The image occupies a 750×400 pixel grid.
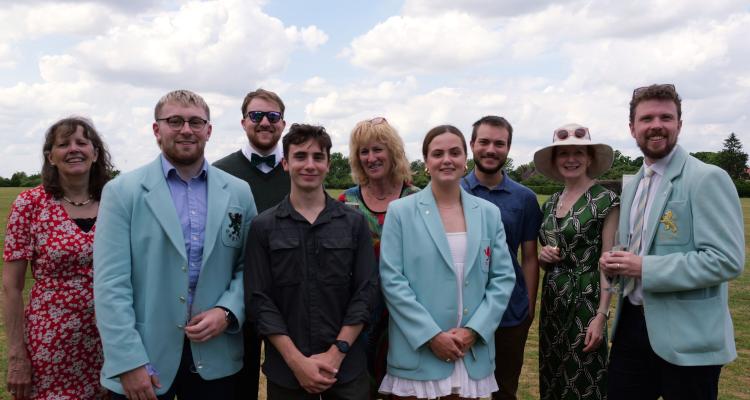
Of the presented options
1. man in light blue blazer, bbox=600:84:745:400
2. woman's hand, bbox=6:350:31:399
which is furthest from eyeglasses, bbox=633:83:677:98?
woman's hand, bbox=6:350:31:399

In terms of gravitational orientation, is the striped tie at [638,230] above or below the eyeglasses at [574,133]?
below

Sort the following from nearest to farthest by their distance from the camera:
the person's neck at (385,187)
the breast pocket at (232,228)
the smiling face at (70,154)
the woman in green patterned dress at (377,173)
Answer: the breast pocket at (232,228) → the smiling face at (70,154) → the woman in green patterned dress at (377,173) → the person's neck at (385,187)

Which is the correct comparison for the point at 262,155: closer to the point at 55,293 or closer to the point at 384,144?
the point at 384,144

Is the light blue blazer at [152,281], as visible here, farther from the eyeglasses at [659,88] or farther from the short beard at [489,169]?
the eyeglasses at [659,88]

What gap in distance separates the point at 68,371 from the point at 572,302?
11.9 feet

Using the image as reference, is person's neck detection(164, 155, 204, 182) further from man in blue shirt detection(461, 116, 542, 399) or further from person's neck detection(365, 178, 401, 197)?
man in blue shirt detection(461, 116, 542, 399)

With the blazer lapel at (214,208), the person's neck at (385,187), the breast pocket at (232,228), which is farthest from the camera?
the person's neck at (385,187)

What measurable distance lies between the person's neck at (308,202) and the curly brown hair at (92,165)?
156 centimetres

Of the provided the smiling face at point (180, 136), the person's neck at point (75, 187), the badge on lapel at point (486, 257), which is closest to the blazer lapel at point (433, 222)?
the badge on lapel at point (486, 257)

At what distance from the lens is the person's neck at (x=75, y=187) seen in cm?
413

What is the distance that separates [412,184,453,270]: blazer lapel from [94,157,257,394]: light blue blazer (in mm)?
1298

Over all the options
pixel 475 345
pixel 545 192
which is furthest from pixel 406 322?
pixel 545 192

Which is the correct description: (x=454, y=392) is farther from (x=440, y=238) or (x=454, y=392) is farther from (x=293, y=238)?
(x=293, y=238)

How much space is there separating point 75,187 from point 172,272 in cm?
127
